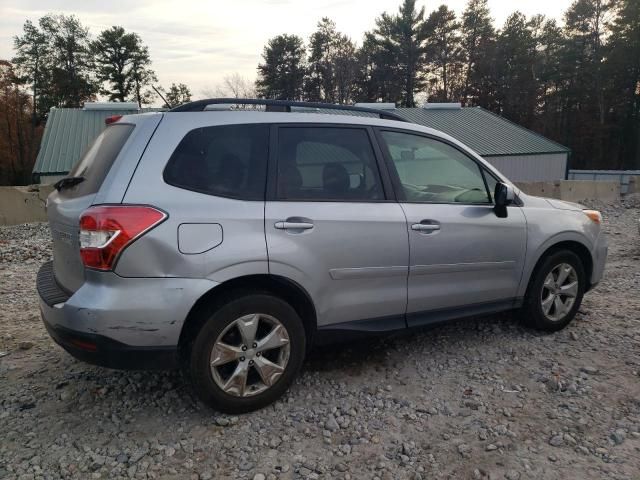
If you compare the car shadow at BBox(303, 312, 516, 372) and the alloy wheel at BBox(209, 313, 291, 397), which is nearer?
the alloy wheel at BBox(209, 313, 291, 397)

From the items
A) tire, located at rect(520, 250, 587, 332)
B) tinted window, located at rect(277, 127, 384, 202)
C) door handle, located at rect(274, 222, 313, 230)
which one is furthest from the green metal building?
door handle, located at rect(274, 222, 313, 230)

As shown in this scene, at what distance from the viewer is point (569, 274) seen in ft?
13.8

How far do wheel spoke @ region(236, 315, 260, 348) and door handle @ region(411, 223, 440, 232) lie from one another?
124cm

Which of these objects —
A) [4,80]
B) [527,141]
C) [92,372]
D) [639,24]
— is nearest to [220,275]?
[92,372]

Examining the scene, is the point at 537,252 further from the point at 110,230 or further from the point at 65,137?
the point at 65,137

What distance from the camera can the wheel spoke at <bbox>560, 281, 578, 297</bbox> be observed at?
417cm

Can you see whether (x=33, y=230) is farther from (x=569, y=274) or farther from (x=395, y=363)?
(x=569, y=274)

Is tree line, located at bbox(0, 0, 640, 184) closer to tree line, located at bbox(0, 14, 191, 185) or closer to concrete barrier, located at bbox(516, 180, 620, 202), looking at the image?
tree line, located at bbox(0, 14, 191, 185)

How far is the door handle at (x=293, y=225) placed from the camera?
9.25ft

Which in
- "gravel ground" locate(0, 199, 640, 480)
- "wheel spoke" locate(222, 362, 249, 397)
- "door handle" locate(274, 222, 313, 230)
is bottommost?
"gravel ground" locate(0, 199, 640, 480)

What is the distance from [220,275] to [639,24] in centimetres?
4901

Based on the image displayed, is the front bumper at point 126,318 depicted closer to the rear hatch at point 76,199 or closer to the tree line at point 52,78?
the rear hatch at point 76,199

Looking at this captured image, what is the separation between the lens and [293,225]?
285 centimetres

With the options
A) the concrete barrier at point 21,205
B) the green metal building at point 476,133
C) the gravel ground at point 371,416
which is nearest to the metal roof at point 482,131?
the green metal building at point 476,133
